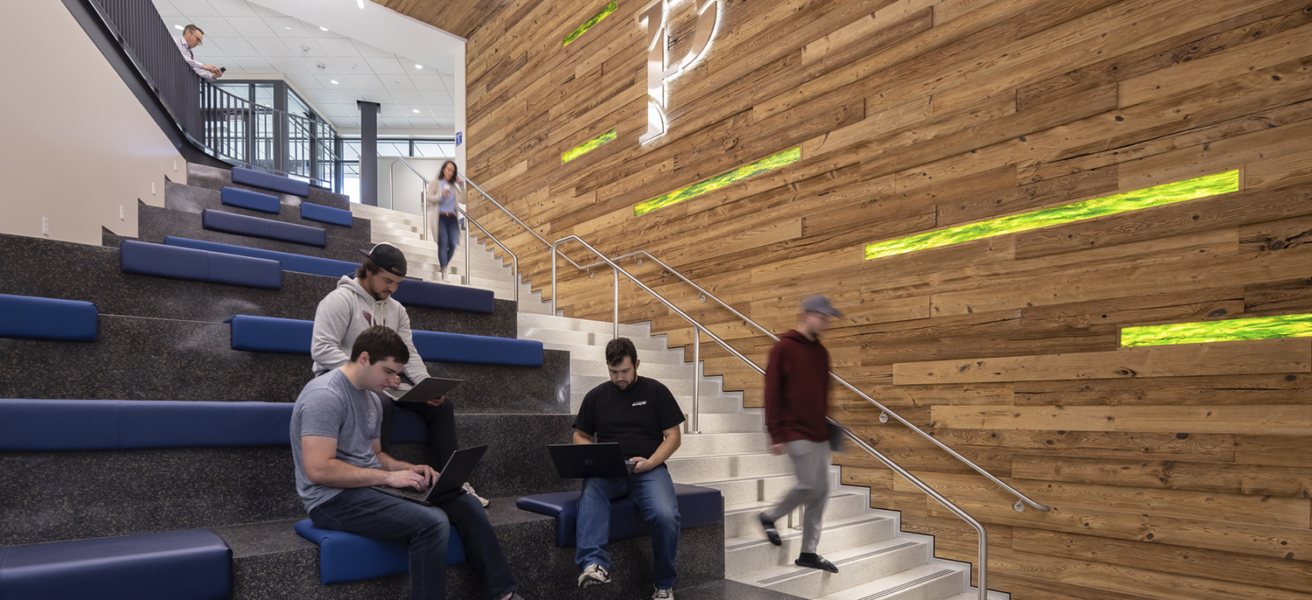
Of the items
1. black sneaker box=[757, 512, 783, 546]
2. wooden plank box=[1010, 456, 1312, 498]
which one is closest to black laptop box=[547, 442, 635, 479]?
black sneaker box=[757, 512, 783, 546]

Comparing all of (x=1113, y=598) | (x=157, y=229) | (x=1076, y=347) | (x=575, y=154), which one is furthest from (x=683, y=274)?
(x=157, y=229)

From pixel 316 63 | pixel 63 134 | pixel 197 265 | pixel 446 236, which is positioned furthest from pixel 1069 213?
pixel 316 63

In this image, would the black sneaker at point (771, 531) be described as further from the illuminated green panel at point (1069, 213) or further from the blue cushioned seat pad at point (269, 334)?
the blue cushioned seat pad at point (269, 334)

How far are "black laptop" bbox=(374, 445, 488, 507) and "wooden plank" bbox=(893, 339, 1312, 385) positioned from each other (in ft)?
8.04

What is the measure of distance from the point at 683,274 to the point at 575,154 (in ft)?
5.99

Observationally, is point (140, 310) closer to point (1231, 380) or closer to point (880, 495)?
point (880, 495)

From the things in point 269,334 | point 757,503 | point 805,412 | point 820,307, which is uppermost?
point 820,307

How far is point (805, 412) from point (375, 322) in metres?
1.82

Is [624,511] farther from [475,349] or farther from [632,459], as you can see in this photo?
[475,349]

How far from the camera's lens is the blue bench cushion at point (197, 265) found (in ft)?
10.9

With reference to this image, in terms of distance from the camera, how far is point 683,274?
17.4ft

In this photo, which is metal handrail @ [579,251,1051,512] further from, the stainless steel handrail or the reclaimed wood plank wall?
the stainless steel handrail

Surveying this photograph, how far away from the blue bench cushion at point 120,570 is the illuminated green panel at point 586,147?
14.8ft

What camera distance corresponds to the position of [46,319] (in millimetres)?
2568
